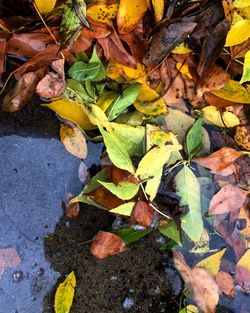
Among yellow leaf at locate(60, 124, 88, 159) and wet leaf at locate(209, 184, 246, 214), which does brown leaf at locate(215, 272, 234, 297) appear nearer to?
wet leaf at locate(209, 184, 246, 214)

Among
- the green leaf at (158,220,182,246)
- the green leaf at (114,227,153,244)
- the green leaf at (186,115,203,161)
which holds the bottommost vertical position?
the green leaf at (114,227,153,244)

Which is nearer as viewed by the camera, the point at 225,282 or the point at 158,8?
the point at 158,8

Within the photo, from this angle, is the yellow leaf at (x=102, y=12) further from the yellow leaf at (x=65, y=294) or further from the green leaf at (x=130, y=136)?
the yellow leaf at (x=65, y=294)

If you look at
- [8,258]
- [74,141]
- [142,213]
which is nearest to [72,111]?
[74,141]

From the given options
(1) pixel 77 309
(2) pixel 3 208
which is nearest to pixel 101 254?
(1) pixel 77 309

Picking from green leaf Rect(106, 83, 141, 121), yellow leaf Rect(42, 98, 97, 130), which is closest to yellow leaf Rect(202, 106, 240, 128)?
green leaf Rect(106, 83, 141, 121)

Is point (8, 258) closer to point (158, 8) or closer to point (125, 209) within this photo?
point (125, 209)

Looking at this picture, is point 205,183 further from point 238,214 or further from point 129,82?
point 129,82

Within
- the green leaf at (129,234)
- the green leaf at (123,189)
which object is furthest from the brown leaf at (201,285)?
the green leaf at (123,189)
